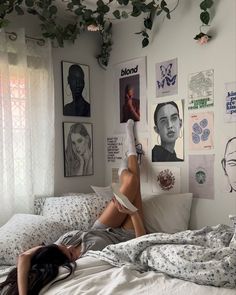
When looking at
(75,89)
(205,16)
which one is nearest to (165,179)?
(75,89)

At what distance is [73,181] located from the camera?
9.16 feet

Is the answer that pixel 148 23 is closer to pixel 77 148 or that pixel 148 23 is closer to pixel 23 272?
pixel 77 148

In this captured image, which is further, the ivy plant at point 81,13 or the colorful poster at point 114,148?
the colorful poster at point 114,148

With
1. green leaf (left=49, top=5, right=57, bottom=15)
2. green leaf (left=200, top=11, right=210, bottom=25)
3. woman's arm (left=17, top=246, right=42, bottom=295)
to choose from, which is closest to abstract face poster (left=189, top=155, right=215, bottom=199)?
green leaf (left=200, top=11, right=210, bottom=25)

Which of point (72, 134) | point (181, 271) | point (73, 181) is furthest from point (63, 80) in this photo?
point (181, 271)

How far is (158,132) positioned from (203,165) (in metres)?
0.42

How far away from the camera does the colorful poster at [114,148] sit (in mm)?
2859

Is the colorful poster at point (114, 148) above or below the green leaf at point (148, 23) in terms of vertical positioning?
below

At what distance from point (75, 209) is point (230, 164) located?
3.24 ft

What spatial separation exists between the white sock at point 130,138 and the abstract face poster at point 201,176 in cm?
42

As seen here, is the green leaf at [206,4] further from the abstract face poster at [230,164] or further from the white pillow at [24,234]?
the white pillow at [24,234]

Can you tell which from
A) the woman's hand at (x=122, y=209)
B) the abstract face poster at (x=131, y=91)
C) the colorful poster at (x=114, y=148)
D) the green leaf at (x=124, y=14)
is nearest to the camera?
the woman's hand at (x=122, y=209)

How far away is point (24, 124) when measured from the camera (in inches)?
96.3

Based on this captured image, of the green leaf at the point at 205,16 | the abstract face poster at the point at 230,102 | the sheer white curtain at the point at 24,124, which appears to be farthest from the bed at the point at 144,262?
the green leaf at the point at 205,16
